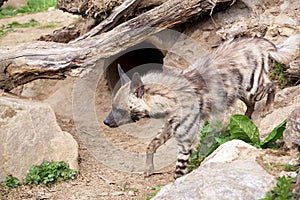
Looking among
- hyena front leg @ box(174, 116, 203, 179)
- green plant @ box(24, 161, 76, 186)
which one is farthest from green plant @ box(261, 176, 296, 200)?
green plant @ box(24, 161, 76, 186)

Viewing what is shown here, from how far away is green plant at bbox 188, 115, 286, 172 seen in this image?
428cm

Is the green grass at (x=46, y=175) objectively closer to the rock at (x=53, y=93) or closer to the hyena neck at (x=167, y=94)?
the hyena neck at (x=167, y=94)

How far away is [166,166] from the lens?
542cm

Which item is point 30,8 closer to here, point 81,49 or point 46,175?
point 81,49

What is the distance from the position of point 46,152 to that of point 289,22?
9.73 feet

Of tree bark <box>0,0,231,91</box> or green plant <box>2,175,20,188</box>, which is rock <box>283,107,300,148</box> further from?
tree bark <box>0,0,231,91</box>

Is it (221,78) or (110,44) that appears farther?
(110,44)

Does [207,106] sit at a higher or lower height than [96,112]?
higher

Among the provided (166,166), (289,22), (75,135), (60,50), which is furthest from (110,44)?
(289,22)

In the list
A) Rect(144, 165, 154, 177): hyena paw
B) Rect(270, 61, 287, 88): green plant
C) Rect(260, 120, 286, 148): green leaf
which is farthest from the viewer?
Rect(270, 61, 287, 88): green plant

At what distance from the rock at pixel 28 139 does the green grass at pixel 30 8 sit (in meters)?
7.07

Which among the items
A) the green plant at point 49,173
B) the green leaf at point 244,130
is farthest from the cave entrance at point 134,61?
the green leaf at point 244,130

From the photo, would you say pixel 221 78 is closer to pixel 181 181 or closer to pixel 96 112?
pixel 181 181

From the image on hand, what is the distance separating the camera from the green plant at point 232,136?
14.0 feet
